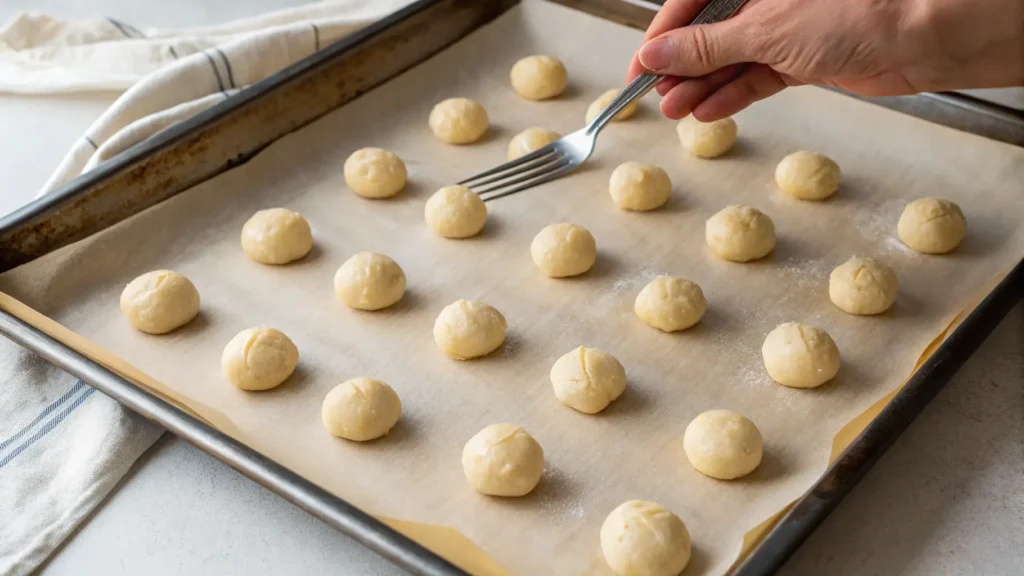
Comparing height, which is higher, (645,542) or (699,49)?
(699,49)

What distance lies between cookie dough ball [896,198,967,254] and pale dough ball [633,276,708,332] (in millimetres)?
593

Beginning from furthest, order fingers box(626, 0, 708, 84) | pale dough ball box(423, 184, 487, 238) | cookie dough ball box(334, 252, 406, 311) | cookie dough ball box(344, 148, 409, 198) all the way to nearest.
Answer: cookie dough ball box(344, 148, 409, 198) → pale dough ball box(423, 184, 487, 238) → fingers box(626, 0, 708, 84) → cookie dough ball box(334, 252, 406, 311)

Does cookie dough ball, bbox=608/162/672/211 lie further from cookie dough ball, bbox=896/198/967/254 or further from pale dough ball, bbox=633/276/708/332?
cookie dough ball, bbox=896/198/967/254

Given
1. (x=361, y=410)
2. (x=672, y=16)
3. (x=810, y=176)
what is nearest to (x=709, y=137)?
(x=810, y=176)

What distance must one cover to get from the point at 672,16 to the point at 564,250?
64 centimetres

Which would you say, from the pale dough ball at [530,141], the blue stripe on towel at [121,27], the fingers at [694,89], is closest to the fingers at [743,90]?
the fingers at [694,89]

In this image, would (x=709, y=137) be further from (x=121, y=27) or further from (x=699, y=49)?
(x=121, y=27)

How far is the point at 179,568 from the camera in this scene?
1.85 meters

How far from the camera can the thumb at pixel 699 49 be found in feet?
7.05

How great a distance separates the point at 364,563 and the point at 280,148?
→ 1378 mm

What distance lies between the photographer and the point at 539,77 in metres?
3.05

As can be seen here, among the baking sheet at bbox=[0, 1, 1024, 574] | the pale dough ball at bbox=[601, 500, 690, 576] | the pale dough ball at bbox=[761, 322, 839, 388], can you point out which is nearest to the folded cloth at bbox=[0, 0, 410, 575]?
the baking sheet at bbox=[0, 1, 1024, 574]

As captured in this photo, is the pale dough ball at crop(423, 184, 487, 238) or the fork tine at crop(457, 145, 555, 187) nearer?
the pale dough ball at crop(423, 184, 487, 238)

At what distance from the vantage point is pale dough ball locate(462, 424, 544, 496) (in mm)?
1909
